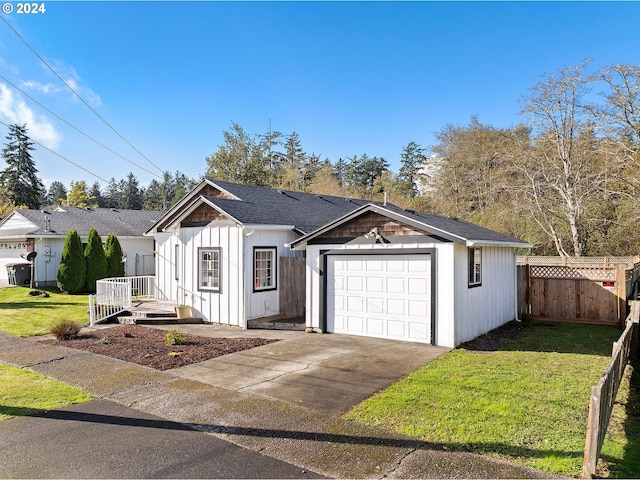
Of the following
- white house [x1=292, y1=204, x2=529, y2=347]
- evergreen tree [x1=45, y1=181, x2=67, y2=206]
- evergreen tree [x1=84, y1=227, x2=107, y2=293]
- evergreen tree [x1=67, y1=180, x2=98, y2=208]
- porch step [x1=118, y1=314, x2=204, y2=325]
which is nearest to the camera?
white house [x1=292, y1=204, x2=529, y2=347]

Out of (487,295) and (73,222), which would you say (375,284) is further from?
(73,222)

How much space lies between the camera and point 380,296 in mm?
10625

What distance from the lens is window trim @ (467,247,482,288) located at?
407 inches

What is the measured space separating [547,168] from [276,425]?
2592cm

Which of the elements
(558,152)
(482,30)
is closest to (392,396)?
(482,30)

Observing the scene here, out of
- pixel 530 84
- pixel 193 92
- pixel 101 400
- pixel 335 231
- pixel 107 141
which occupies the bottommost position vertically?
pixel 101 400

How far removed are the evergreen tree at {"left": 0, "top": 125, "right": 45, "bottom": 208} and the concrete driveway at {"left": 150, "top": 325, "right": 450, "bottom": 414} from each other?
166ft

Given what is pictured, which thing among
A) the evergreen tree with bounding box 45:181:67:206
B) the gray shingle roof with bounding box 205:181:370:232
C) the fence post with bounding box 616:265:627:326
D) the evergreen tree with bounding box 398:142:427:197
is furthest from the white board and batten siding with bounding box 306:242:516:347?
the evergreen tree with bounding box 45:181:67:206

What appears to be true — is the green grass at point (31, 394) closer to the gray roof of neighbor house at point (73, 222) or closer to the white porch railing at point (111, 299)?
the white porch railing at point (111, 299)

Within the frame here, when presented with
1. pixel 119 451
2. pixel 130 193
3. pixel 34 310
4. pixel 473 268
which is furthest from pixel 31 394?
pixel 130 193

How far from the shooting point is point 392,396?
20.6 feet

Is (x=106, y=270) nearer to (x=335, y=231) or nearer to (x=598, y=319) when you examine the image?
(x=335, y=231)

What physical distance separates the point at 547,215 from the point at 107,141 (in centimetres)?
2554

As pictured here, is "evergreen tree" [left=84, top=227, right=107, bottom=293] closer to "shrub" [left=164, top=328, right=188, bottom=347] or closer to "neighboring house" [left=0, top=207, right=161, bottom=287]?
"neighboring house" [left=0, top=207, right=161, bottom=287]
